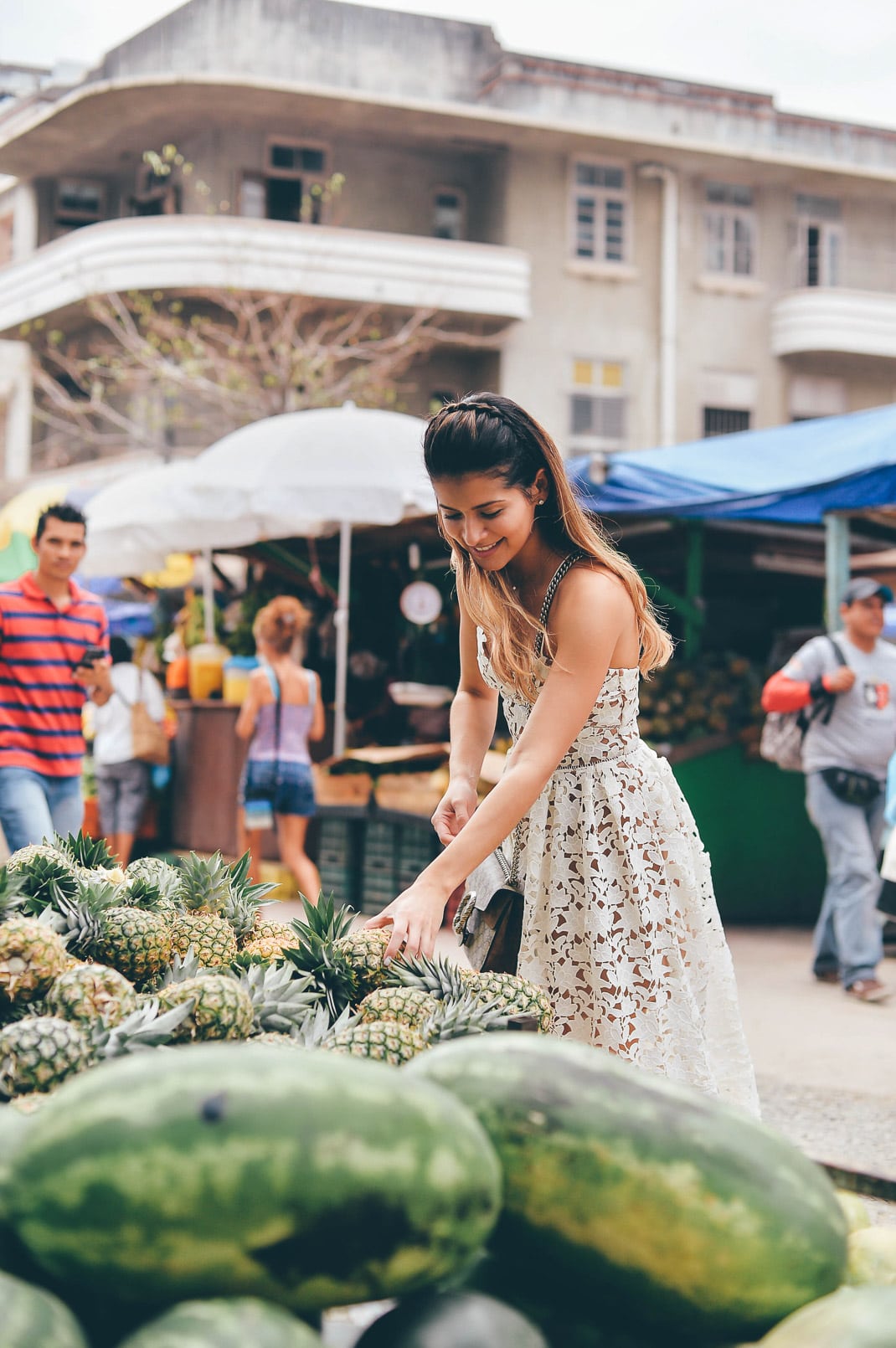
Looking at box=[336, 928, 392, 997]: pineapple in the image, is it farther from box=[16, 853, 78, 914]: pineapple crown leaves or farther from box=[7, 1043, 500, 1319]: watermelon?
box=[7, 1043, 500, 1319]: watermelon

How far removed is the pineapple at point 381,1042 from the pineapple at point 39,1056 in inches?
11.4

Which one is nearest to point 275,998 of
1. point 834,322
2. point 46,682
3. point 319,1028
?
point 319,1028

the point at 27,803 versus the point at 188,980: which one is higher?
the point at 188,980

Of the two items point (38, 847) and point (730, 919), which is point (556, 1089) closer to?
point (38, 847)

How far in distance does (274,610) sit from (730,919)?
404 cm

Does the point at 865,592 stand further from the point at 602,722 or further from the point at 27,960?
the point at 27,960

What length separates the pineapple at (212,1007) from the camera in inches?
63.4

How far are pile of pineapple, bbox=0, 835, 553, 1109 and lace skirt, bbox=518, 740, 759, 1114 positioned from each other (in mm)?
673

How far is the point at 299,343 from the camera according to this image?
69.5 ft

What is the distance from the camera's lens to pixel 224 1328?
956 millimetres

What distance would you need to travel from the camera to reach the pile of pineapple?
1561 millimetres

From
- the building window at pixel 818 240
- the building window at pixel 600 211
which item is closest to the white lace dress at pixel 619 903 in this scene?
the building window at pixel 600 211

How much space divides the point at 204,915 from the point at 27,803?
366 cm

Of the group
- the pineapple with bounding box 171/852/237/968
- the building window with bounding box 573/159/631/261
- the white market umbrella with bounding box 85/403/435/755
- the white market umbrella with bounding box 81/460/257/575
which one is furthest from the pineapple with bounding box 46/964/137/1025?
the building window with bounding box 573/159/631/261
